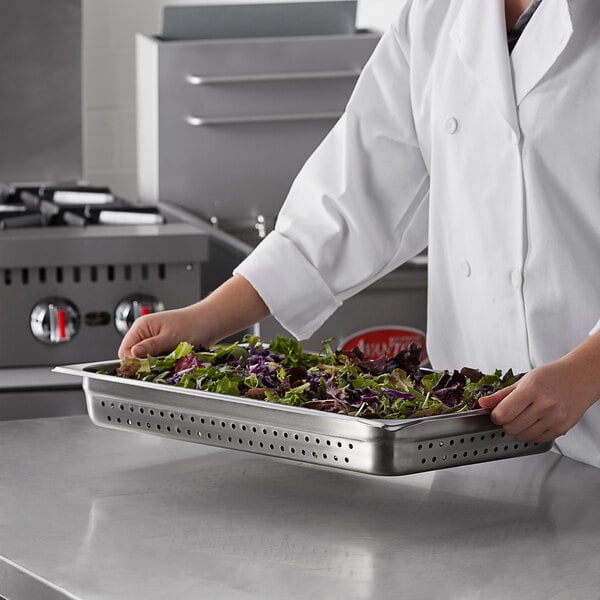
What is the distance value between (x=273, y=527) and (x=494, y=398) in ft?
0.77

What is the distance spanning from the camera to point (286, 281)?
1.63 m

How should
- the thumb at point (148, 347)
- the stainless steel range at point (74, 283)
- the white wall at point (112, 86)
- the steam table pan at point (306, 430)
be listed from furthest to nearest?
the white wall at point (112, 86), the stainless steel range at point (74, 283), the thumb at point (148, 347), the steam table pan at point (306, 430)

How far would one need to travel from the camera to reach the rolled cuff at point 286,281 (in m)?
1.62

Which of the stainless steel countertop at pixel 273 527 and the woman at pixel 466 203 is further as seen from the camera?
the woman at pixel 466 203

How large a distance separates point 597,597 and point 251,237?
5.86 feet

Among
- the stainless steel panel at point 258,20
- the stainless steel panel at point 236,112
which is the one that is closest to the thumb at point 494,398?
the stainless steel panel at point 236,112

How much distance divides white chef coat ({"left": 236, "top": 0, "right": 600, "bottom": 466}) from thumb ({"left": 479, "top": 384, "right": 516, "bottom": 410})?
12.2 inches

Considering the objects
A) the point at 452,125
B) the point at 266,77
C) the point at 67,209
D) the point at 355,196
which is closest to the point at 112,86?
the point at 266,77

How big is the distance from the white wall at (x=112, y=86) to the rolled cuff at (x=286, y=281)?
225 cm

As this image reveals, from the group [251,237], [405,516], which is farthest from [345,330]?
[405,516]

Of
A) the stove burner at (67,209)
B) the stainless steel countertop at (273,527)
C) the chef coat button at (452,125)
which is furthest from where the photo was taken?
the stove burner at (67,209)

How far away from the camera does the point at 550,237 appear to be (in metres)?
1.48

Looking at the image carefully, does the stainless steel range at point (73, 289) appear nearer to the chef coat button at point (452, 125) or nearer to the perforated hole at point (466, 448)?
the chef coat button at point (452, 125)

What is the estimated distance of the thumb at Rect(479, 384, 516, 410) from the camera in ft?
3.90
